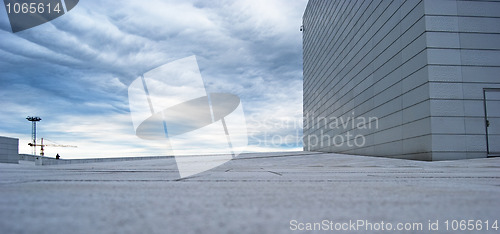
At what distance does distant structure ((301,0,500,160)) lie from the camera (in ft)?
34.6

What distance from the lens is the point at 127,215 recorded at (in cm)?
126

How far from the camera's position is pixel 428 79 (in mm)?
10578

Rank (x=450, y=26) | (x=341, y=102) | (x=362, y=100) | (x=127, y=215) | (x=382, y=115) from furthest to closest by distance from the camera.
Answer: (x=341, y=102), (x=362, y=100), (x=382, y=115), (x=450, y=26), (x=127, y=215)

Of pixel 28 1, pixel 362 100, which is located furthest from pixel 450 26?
pixel 28 1

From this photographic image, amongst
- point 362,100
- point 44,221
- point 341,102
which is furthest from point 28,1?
point 341,102

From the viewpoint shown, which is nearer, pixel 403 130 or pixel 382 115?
pixel 403 130

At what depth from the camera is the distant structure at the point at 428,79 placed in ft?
34.6

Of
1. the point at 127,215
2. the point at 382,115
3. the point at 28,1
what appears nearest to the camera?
the point at 127,215

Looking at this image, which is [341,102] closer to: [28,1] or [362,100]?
[362,100]

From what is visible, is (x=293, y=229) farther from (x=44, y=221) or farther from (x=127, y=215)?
(x=44, y=221)

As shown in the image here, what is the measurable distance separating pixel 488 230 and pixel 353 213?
48cm

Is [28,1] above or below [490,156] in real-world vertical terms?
above

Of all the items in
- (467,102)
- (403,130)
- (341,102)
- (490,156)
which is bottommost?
(490,156)

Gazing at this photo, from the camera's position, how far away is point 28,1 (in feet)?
32.9
